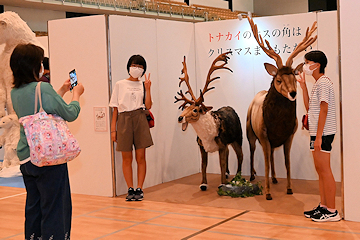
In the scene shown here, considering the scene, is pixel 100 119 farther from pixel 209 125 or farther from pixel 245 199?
pixel 245 199

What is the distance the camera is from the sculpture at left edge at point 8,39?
6301mm

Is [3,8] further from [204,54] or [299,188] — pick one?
[299,188]

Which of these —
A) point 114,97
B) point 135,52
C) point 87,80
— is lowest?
point 114,97

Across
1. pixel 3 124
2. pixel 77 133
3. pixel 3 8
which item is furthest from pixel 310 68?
pixel 3 8

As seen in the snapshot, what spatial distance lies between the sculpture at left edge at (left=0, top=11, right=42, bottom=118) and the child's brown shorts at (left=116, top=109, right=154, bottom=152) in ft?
7.19

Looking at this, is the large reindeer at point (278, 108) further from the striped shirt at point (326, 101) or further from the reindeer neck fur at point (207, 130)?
the striped shirt at point (326, 101)

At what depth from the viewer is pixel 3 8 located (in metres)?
10.3

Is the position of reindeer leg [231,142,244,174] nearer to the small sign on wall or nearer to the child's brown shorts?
the child's brown shorts

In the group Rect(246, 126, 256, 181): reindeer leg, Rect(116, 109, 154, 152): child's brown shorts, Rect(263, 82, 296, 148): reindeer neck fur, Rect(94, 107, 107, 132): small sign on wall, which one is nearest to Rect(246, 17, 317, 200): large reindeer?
Rect(263, 82, 296, 148): reindeer neck fur

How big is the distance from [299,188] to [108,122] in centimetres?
242

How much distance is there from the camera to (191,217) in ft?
14.0

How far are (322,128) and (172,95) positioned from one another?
8.60 feet

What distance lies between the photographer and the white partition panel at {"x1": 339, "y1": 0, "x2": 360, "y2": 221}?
12.5 ft

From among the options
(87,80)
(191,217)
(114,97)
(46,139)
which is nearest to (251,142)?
(191,217)
